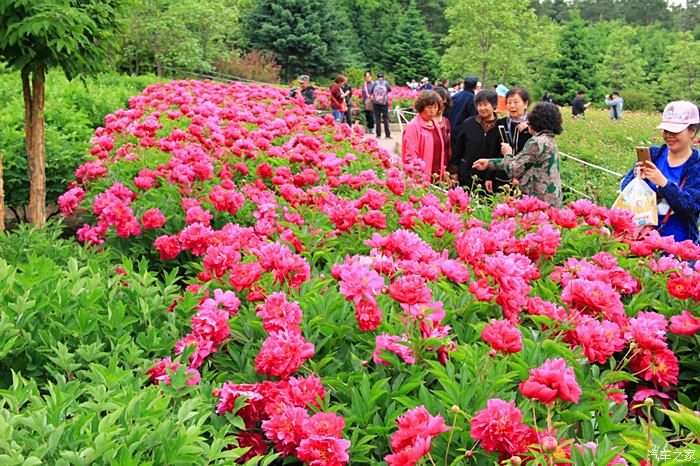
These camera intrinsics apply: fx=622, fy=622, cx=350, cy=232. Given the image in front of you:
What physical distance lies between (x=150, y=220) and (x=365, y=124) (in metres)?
17.6

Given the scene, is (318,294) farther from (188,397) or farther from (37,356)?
(37,356)

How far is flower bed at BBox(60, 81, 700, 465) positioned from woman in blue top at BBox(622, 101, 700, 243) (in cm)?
73

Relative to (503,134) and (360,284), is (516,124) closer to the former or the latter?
(503,134)

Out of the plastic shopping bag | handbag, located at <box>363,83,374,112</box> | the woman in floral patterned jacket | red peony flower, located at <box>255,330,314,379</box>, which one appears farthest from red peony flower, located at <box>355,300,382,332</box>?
handbag, located at <box>363,83,374,112</box>

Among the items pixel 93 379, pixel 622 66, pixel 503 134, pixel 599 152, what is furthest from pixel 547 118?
pixel 622 66

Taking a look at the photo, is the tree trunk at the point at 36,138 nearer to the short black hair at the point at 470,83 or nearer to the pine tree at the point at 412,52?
the short black hair at the point at 470,83

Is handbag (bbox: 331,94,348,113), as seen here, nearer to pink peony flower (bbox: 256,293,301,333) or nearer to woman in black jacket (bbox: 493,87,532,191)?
woman in black jacket (bbox: 493,87,532,191)

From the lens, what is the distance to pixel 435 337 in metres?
1.95

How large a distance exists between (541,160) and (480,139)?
116 cm

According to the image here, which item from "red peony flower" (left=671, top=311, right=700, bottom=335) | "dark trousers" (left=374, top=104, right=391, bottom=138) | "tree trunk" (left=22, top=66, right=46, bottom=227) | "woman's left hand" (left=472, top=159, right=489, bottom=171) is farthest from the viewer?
"dark trousers" (left=374, top=104, right=391, bottom=138)

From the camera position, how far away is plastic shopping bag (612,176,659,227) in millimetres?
3947

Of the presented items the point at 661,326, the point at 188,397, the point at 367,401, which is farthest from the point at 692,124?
the point at 188,397

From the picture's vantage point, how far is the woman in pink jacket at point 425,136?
6.21 metres

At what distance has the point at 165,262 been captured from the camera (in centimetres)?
366
